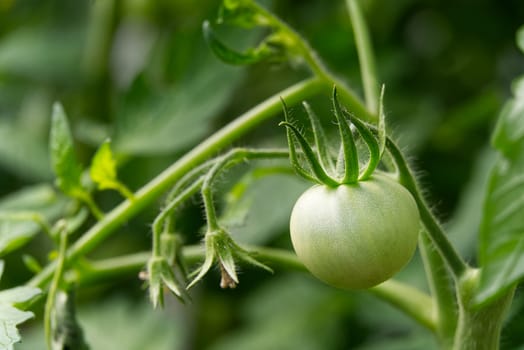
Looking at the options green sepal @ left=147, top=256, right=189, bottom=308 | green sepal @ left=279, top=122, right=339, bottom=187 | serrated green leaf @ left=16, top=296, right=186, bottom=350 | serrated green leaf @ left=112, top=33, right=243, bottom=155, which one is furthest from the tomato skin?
serrated green leaf @ left=16, top=296, right=186, bottom=350

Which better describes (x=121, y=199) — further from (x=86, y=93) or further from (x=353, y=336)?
(x=353, y=336)

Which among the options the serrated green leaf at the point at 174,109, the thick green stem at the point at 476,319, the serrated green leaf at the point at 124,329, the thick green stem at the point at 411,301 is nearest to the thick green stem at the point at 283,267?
the thick green stem at the point at 411,301

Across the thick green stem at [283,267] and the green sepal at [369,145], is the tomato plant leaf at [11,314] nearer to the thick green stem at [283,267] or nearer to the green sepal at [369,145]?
the thick green stem at [283,267]

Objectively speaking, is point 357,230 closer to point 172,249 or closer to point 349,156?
point 349,156

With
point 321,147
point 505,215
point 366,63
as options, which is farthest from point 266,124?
point 505,215

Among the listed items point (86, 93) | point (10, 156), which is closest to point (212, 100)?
point (10, 156)

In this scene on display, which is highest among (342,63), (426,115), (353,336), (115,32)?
(115,32)
